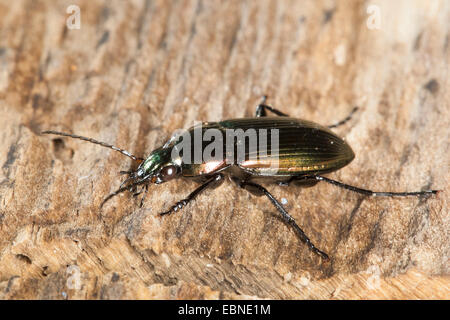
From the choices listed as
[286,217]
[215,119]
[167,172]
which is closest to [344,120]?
[215,119]

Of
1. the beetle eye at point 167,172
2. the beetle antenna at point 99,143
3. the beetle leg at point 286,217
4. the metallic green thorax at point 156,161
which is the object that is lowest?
the beetle leg at point 286,217

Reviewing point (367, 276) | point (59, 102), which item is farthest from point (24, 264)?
point (367, 276)

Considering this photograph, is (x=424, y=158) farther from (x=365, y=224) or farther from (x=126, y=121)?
(x=126, y=121)

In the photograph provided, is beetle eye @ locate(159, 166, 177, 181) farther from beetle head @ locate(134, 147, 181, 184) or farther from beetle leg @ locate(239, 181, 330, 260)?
beetle leg @ locate(239, 181, 330, 260)

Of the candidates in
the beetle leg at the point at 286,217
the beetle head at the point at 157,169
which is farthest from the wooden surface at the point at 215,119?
the beetle head at the point at 157,169

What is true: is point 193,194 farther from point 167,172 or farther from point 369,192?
point 369,192

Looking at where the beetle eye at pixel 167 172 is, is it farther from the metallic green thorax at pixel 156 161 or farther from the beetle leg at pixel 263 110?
the beetle leg at pixel 263 110

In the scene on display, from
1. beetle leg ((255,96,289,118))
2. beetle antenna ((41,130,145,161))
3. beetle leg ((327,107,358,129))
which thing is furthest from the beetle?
beetle leg ((327,107,358,129))

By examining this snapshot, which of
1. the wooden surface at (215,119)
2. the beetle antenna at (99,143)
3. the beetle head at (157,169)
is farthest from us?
the beetle antenna at (99,143)
